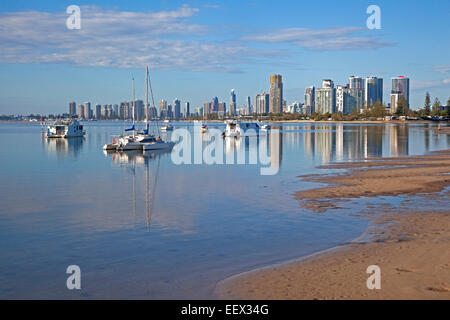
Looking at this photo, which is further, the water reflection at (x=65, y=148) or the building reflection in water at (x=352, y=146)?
the water reflection at (x=65, y=148)

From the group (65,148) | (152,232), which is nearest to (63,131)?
(65,148)

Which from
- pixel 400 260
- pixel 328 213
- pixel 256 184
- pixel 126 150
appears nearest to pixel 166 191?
pixel 256 184

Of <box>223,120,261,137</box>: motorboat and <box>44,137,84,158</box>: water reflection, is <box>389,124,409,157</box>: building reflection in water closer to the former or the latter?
<box>223,120,261,137</box>: motorboat

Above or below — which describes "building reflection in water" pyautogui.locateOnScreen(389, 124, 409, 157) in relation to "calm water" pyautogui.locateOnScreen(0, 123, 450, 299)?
above

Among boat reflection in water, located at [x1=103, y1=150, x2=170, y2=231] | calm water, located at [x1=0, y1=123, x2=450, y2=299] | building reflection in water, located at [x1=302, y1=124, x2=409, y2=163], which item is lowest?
calm water, located at [x1=0, y1=123, x2=450, y2=299]

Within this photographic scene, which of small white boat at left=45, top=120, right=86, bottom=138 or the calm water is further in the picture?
small white boat at left=45, top=120, right=86, bottom=138

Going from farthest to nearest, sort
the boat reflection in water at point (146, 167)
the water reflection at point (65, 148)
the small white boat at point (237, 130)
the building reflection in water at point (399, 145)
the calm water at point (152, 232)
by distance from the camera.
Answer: the small white boat at point (237, 130) < the water reflection at point (65, 148) < the building reflection in water at point (399, 145) < the boat reflection in water at point (146, 167) < the calm water at point (152, 232)

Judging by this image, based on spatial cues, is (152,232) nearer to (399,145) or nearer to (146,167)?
(146,167)

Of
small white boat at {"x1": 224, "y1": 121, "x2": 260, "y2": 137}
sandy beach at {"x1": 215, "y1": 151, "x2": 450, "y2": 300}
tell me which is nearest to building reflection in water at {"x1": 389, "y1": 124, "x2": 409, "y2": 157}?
sandy beach at {"x1": 215, "y1": 151, "x2": 450, "y2": 300}

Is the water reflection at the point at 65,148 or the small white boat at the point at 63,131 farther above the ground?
the small white boat at the point at 63,131

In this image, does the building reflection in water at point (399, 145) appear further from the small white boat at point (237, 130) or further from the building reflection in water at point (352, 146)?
the small white boat at point (237, 130)

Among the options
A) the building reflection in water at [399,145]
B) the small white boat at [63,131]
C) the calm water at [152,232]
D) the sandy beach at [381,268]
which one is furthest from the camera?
the small white boat at [63,131]

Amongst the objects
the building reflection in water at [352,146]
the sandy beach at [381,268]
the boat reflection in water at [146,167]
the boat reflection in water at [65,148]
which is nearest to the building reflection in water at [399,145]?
the building reflection in water at [352,146]
